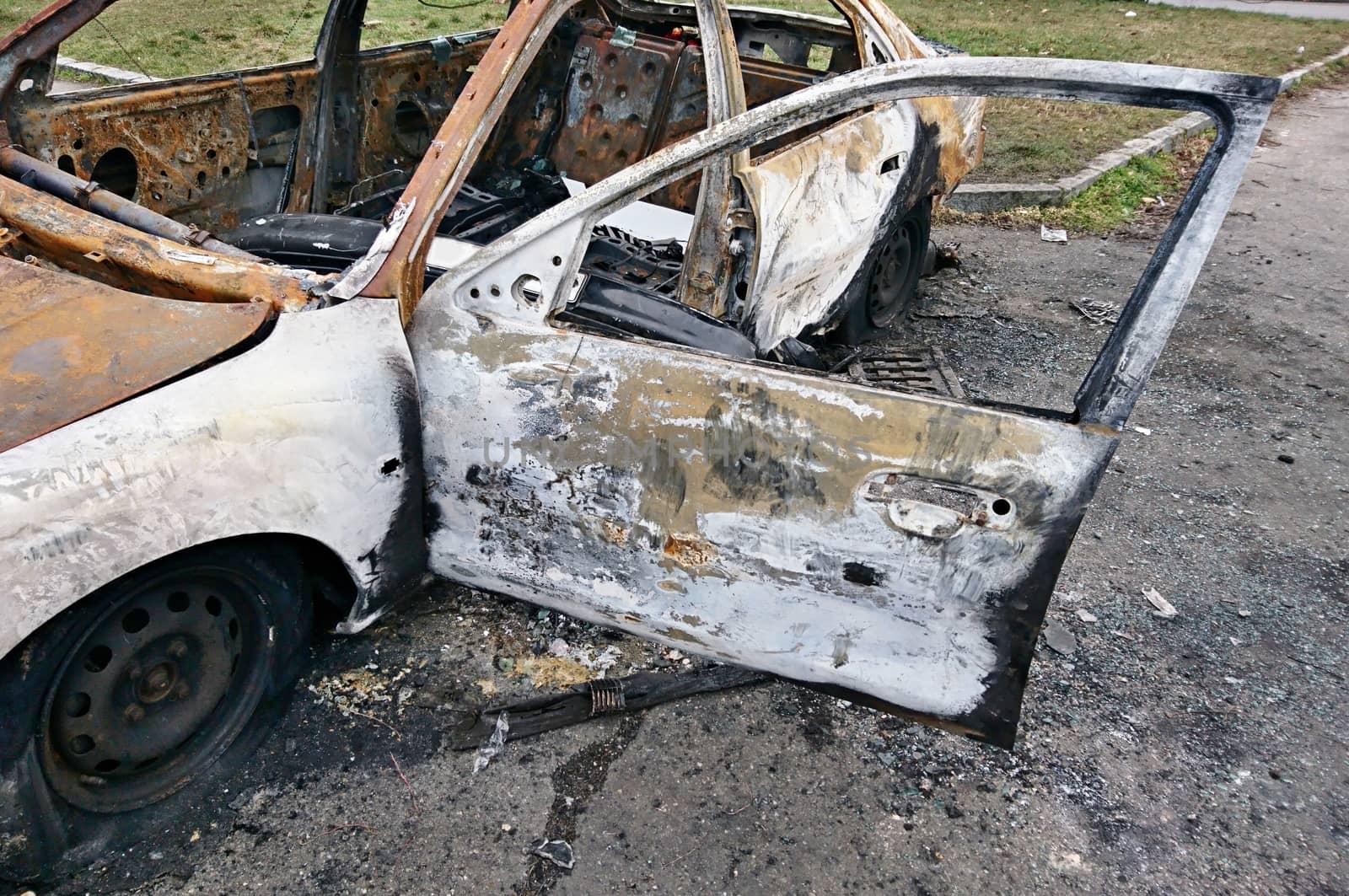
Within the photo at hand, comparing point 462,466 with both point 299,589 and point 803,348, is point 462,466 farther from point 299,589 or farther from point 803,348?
point 803,348

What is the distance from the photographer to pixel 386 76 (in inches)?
160

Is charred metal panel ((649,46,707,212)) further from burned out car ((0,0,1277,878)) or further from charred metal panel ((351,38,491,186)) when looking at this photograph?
burned out car ((0,0,1277,878))

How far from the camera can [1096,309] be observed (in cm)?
500

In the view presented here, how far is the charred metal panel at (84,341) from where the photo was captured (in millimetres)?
1796

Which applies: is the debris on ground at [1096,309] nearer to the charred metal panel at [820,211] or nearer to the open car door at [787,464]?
the charred metal panel at [820,211]

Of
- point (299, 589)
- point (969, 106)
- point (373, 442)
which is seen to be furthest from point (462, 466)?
point (969, 106)

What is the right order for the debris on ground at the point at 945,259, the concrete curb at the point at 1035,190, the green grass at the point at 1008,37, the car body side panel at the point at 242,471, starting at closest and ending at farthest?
the car body side panel at the point at 242,471, the debris on ground at the point at 945,259, the concrete curb at the point at 1035,190, the green grass at the point at 1008,37

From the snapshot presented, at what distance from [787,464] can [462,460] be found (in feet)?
2.78

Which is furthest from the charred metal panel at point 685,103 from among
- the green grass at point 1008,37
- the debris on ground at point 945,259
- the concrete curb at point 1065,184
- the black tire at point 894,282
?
the green grass at point 1008,37

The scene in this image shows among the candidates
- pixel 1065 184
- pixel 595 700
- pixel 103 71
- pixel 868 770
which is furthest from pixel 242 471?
pixel 103 71

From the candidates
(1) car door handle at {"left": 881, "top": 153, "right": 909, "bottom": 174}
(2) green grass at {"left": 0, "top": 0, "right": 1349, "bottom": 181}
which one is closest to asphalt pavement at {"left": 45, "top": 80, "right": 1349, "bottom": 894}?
(1) car door handle at {"left": 881, "top": 153, "right": 909, "bottom": 174}

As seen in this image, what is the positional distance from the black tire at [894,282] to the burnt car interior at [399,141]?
0.85 metres

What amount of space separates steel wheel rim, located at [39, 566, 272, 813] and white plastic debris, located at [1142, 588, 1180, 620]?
8.98 ft

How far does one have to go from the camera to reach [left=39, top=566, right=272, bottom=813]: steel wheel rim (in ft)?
6.39
